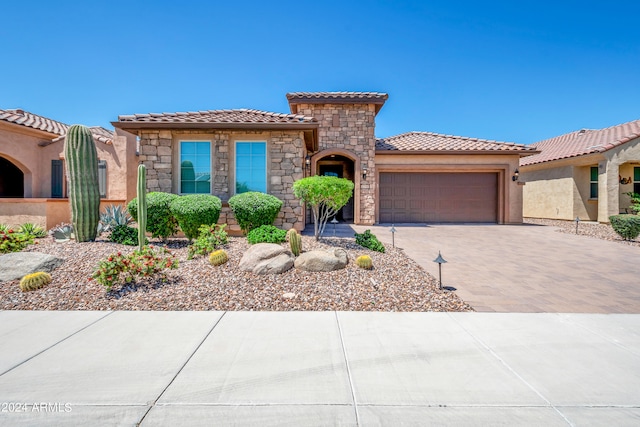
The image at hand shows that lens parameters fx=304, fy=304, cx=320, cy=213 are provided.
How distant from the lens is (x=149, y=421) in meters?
2.20

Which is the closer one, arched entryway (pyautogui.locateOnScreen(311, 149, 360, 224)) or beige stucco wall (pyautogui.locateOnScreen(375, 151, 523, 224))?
arched entryway (pyautogui.locateOnScreen(311, 149, 360, 224))

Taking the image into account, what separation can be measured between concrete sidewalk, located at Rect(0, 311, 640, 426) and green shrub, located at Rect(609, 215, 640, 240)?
26.2 ft

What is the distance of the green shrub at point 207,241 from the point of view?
663 centimetres

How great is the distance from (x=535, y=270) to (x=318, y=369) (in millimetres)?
5786

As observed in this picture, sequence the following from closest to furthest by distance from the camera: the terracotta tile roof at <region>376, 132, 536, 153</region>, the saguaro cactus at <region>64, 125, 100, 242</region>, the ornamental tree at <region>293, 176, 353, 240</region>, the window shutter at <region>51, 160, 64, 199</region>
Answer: the ornamental tree at <region>293, 176, 353, 240</region>, the saguaro cactus at <region>64, 125, 100, 242</region>, the window shutter at <region>51, 160, 64, 199</region>, the terracotta tile roof at <region>376, 132, 536, 153</region>

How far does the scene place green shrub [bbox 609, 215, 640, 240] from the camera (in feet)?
31.4

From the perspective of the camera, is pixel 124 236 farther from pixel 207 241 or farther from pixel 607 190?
pixel 607 190

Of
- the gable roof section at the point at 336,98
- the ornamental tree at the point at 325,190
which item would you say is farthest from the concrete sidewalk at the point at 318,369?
the gable roof section at the point at 336,98

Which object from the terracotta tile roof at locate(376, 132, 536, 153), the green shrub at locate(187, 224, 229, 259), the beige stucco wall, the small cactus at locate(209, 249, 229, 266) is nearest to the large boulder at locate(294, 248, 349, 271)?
the small cactus at locate(209, 249, 229, 266)

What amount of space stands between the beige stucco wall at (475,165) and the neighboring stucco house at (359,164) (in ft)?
0.15

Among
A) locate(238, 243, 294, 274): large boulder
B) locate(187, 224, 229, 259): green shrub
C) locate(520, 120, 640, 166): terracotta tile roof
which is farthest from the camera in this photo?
locate(520, 120, 640, 166): terracotta tile roof

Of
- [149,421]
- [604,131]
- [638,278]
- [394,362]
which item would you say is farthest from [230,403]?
[604,131]

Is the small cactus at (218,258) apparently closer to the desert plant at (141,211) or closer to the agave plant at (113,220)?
the desert plant at (141,211)

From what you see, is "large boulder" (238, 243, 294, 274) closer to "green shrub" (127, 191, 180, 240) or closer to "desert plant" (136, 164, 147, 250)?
"desert plant" (136, 164, 147, 250)
